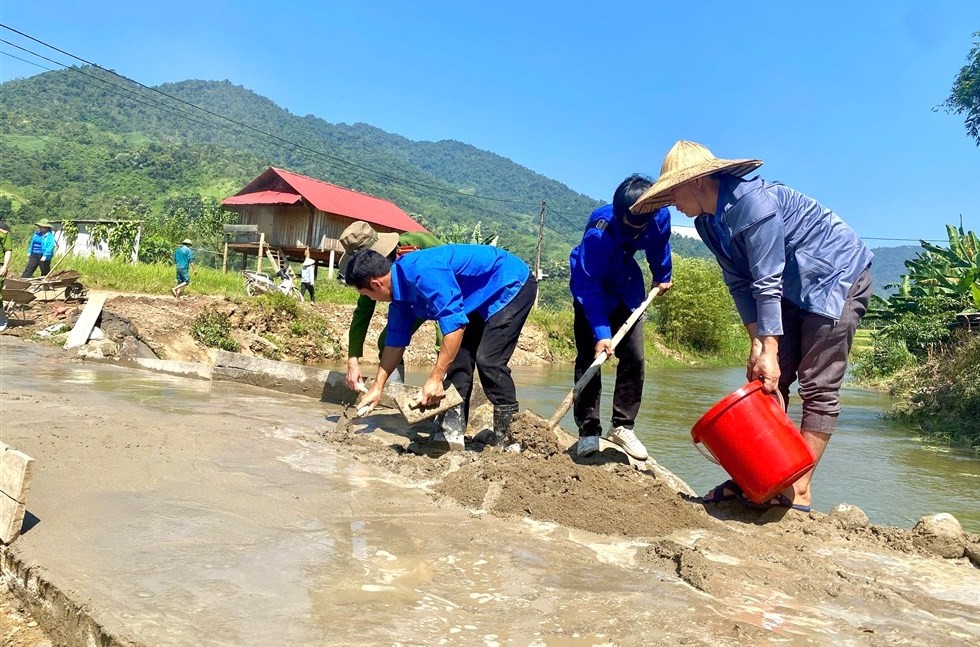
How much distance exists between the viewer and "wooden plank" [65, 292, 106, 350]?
31.8 ft

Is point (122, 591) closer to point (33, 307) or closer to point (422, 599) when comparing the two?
point (422, 599)

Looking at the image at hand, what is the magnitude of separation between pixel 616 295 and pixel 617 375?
1.50ft

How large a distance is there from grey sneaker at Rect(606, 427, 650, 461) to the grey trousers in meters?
0.95

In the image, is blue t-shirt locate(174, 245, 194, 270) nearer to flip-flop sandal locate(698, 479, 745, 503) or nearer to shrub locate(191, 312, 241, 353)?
shrub locate(191, 312, 241, 353)

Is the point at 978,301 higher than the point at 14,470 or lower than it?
higher

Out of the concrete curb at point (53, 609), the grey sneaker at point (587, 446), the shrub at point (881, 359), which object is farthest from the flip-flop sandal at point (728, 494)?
the shrub at point (881, 359)

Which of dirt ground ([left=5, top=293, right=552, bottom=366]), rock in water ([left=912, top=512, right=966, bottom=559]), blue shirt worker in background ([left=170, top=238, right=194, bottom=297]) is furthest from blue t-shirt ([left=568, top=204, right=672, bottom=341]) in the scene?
blue shirt worker in background ([left=170, top=238, right=194, bottom=297])

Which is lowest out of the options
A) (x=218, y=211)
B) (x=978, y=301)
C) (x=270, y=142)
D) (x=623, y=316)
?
(x=623, y=316)

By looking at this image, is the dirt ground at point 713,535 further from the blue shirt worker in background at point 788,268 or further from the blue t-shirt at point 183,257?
the blue t-shirt at point 183,257

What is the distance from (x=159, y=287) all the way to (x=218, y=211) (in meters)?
29.6

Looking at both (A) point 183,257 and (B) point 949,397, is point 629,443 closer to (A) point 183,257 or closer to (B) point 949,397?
(B) point 949,397

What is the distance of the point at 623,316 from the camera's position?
420cm

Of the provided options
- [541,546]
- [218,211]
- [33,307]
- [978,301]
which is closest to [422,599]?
[541,546]

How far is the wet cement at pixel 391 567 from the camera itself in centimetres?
194
